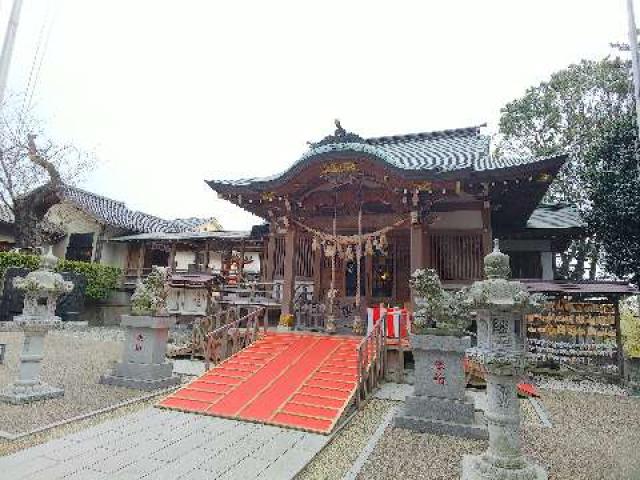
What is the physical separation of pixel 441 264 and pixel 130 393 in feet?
28.4

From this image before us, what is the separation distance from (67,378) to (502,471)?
870cm

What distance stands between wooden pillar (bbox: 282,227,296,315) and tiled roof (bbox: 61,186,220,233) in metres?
16.6

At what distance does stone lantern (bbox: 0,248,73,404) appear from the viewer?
6.80m

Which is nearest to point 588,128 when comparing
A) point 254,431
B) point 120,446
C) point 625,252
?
point 625,252

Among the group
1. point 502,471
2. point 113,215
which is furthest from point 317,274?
point 113,215

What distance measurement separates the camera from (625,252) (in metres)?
14.7

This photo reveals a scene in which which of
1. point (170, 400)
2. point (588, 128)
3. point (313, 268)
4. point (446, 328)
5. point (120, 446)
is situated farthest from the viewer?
point (588, 128)

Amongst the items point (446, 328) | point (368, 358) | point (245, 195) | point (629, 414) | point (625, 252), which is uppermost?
point (245, 195)

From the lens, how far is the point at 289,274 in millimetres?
11656

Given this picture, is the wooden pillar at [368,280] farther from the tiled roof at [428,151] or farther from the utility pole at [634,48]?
the utility pole at [634,48]

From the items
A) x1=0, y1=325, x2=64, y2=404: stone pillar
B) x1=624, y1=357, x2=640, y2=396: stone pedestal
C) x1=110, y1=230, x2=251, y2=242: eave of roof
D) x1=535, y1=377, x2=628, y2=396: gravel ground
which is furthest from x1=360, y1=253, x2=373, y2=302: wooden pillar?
x1=110, y1=230, x2=251, y2=242: eave of roof

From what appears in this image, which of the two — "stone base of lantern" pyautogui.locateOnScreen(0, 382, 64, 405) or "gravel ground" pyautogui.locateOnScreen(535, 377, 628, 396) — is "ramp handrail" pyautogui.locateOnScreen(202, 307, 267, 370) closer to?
"stone base of lantern" pyautogui.locateOnScreen(0, 382, 64, 405)

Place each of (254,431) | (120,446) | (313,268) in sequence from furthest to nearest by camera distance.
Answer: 1. (313,268)
2. (254,431)
3. (120,446)

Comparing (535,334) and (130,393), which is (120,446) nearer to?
(130,393)
